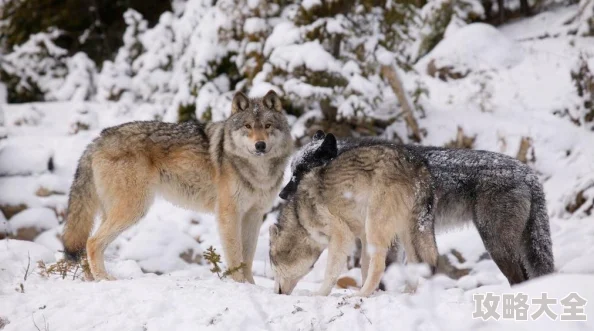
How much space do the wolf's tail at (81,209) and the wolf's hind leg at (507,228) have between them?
172 inches

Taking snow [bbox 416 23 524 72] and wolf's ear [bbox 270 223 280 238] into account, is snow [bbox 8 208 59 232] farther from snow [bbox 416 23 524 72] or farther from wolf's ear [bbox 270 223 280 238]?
snow [bbox 416 23 524 72]

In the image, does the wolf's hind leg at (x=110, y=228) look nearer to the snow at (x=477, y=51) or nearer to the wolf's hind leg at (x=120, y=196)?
the wolf's hind leg at (x=120, y=196)

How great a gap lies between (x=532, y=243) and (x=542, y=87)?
7.93 meters

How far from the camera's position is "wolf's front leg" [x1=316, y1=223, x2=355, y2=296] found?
211 inches

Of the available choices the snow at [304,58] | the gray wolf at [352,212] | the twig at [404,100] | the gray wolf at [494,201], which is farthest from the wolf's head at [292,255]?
the twig at [404,100]

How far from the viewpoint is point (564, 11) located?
14922mm

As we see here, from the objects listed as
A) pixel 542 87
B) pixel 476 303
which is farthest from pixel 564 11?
pixel 476 303

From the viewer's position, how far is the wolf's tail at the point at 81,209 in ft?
21.2

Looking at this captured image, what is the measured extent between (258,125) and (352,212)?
1.60m

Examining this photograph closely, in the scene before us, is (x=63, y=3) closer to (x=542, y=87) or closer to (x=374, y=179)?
(x=542, y=87)

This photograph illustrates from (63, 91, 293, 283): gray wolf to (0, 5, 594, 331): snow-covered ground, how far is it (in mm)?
712

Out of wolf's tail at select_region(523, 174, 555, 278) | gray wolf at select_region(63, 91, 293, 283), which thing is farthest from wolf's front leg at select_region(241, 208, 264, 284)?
wolf's tail at select_region(523, 174, 555, 278)

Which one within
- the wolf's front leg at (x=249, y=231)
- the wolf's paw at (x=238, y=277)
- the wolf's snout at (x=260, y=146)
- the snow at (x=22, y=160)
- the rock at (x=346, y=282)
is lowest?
the rock at (x=346, y=282)

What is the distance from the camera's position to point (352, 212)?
547 centimetres
